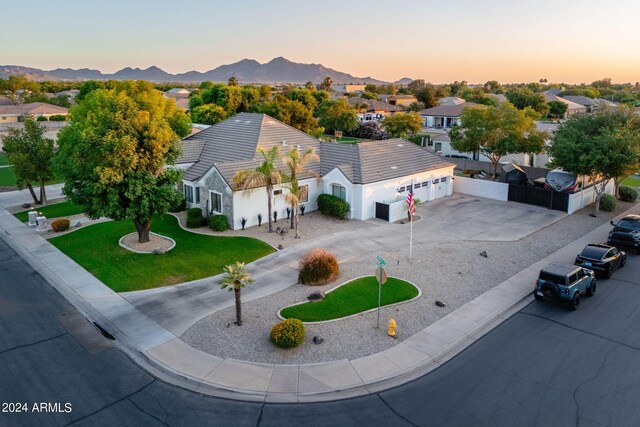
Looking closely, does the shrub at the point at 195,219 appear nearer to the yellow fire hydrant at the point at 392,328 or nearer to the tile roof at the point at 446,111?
the yellow fire hydrant at the point at 392,328

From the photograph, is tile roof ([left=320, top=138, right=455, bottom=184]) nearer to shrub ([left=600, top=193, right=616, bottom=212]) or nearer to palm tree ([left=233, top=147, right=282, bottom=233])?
palm tree ([left=233, top=147, right=282, bottom=233])

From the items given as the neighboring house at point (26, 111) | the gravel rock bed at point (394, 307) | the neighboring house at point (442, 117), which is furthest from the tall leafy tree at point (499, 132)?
the neighboring house at point (26, 111)

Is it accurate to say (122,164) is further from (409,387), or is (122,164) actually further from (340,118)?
(340,118)

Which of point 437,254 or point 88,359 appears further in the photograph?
point 437,254

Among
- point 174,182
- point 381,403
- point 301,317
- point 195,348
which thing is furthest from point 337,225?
point 381,403

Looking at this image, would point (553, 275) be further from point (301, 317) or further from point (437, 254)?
point (301, 317)

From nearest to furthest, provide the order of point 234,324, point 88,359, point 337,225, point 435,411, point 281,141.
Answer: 1. point 435,411
2. point 88,359
3. point 234,324
4. point 337,225
5. point 281,141
